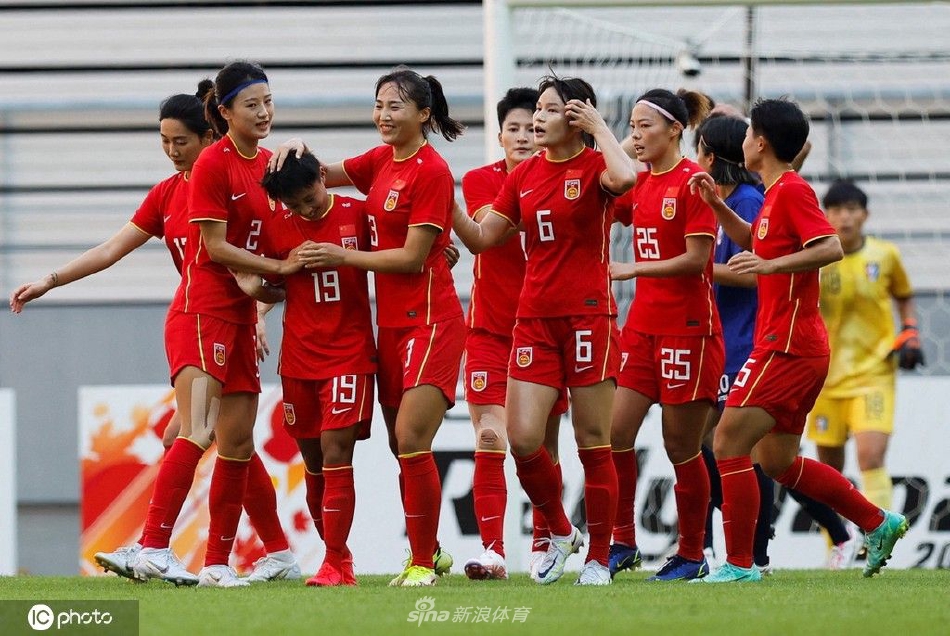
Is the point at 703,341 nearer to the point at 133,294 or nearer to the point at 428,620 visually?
the point at 428,620

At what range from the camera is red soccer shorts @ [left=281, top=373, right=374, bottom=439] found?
18.0 ft

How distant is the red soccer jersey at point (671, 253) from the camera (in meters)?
5.90

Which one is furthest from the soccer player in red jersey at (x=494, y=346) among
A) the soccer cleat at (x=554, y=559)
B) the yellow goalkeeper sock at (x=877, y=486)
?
the yellow goalkeeper sock at (x=877, y=486)

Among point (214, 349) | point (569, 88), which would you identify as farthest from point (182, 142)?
point (569, 88)

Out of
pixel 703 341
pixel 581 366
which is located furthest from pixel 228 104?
pixel 703 341

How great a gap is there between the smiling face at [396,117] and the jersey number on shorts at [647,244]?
40.2 inches

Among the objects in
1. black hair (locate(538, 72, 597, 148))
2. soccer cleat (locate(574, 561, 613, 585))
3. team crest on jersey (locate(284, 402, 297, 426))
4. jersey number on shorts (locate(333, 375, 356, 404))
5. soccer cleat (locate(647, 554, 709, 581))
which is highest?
black hair (locate(538, 72, 597, 148))

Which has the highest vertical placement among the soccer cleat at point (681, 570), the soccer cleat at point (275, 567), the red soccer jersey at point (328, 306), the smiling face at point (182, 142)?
the smiling face at point (182, 142)

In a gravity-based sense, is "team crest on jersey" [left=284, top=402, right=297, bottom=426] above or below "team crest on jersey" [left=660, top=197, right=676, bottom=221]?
below

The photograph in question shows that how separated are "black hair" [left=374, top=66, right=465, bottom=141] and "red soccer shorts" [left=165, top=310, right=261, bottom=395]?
3.58 feet

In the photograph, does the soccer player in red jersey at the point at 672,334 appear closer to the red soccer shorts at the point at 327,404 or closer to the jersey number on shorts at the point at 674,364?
the jersey number on shorts at the point at 674,364

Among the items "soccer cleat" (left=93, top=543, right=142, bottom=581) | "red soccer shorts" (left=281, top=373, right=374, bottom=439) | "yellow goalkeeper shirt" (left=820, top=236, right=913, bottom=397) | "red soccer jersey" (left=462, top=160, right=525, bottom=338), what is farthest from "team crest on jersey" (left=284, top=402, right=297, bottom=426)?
"yellow goalkeeper shirt" (left=820, top=236, right=913, bottom=397)

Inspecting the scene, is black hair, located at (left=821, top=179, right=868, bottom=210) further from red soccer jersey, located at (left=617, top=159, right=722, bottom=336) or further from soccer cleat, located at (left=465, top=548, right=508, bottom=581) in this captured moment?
soccer cleat, located at (left=465, top=548, right=508, bottom=581)

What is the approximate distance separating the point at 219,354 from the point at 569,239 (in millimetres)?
1420
